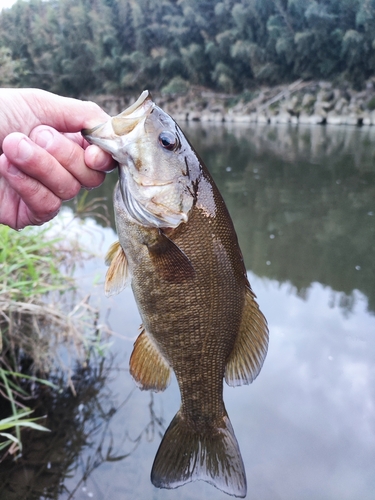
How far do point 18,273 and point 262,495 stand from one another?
93.3 inches

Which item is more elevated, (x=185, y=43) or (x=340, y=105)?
(x=340, y=105)

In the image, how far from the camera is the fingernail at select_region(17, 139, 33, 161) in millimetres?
1449

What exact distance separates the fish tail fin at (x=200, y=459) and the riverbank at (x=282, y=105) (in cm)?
2682

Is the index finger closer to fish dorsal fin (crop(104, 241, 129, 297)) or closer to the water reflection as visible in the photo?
fish dorsal fin (crop(104, 241, 129, 297))

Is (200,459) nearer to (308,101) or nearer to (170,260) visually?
(170,260)

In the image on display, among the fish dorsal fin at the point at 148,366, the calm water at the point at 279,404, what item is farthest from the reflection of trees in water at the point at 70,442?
the fish dorsal fin at the point at 148,366

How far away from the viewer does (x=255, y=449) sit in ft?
11.6

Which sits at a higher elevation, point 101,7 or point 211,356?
point 211,356

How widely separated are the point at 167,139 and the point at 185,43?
4315cm

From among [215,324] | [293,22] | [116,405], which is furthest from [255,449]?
[293,22]

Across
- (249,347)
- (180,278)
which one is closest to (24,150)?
(180,278)

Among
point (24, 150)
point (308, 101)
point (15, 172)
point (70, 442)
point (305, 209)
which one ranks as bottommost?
point (308, 101)

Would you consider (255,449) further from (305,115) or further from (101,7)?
(101,7)

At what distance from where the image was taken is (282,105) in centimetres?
3212
